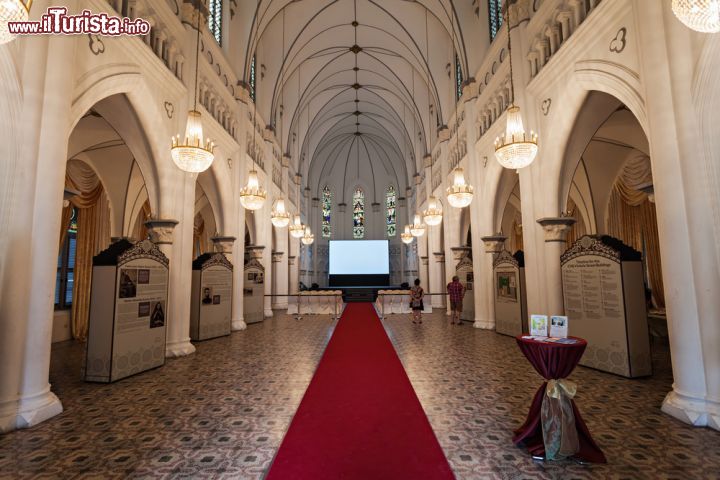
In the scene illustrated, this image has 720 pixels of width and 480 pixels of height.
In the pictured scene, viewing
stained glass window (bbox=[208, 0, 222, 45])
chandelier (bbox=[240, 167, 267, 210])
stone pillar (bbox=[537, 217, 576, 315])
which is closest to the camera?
stone pillar (bbox=[537, 217, 576, 315])

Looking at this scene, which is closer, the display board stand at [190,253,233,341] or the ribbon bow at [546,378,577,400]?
the ribbon bow at [546,378,577,400]

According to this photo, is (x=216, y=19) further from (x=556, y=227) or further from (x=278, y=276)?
(x=278, y=276)

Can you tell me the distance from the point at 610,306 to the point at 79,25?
28.6 ft

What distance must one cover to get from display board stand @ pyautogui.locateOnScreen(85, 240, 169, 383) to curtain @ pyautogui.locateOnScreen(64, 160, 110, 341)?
466 cm

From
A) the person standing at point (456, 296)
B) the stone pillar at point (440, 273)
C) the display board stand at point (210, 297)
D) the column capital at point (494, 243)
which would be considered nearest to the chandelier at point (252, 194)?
the display board stand at point (210, 297)

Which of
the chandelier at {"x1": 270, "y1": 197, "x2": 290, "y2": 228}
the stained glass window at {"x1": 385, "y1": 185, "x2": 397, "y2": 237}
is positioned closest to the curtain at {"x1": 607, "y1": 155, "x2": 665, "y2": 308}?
the chandelier at {"x1": 270, "y1": 197, "x2": 290, "y2": 228}

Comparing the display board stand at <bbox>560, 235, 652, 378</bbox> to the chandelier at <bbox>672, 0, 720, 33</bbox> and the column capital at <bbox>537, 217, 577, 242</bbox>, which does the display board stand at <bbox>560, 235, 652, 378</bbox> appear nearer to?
the column capital at <bbox>537, 217, 577, 242</bbox>

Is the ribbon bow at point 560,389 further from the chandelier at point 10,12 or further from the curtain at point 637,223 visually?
the curtain at point 637,223

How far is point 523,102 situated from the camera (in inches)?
321

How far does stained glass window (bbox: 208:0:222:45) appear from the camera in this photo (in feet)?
33.5

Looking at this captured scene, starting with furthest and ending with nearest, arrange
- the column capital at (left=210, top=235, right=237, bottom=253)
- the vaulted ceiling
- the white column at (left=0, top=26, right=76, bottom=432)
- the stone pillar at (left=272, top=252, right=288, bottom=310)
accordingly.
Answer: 1. the stone pillar at (left=272, top=252, right=288, bottom=310)
2. the vaulted ceiling
3. the column capital at (left=210, top=235, right=237, bottom=253)
4. the white column at (left=0, top=26, right=76, bottom=432)

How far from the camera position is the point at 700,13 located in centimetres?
259

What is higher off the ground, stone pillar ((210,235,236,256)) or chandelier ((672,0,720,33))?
chandelier ((672,0,720,33))

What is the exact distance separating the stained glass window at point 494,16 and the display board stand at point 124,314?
421 inches
